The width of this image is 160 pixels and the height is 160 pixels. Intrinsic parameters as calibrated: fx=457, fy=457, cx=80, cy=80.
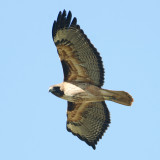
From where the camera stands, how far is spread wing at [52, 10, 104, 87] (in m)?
11.6

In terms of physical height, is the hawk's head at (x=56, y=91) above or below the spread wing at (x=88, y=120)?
above

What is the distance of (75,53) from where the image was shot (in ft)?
39.0

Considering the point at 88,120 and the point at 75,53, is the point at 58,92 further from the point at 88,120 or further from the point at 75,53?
the point at 88,120

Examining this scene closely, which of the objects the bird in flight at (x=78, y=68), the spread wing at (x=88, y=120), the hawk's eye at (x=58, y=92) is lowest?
the spread wing at (x=88, y=120)

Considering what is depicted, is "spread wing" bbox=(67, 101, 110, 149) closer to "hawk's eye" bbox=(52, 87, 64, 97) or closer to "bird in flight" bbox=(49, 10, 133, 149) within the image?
"bird in flight" bbox=(49, 10, 133, 149)

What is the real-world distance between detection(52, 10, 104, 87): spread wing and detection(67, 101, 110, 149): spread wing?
3.23ft

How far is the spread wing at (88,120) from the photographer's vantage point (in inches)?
507

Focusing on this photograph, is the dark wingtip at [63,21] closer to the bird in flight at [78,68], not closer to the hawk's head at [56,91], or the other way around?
the bird in flight at [78,68]

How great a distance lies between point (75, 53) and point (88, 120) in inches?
89.3

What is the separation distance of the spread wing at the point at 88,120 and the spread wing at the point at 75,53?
99 centimetres

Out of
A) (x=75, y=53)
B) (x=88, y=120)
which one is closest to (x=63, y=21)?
(x=75, y=53)

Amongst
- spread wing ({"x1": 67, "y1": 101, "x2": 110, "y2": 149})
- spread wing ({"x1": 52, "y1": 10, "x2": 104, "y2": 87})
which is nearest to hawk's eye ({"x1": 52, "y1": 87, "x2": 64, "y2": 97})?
spread wing ({"x1": 52, "y1": 10, "x2": 104, "y2": 87})

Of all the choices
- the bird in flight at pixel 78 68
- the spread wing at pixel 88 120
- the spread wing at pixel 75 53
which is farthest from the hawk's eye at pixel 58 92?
the spread wing at pixel 88 120

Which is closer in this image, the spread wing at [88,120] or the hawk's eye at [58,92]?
the hawk's eye at [58,92]
